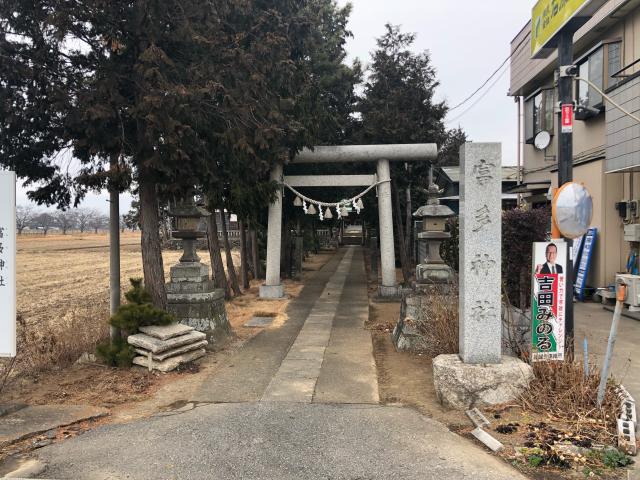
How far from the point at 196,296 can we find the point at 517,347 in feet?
16.6

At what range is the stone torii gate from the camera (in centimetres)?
1291

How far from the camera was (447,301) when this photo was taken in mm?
7098

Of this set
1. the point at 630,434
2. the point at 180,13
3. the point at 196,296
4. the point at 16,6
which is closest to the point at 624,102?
the point at 630,434

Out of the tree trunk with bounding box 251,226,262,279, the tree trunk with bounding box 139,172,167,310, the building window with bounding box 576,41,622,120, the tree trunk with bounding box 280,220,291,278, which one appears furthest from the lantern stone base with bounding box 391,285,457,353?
the tree trunk with bounding box 280,220,291,278

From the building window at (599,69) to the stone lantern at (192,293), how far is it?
29.4ft

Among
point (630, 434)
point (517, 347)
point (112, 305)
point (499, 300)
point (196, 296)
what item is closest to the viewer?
point (630, 434)

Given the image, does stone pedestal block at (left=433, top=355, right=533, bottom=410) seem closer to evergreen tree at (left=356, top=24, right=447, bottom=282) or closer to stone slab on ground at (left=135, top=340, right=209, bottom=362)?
stone slab on ground at (left=135, top=340, right=209, bottom=362)

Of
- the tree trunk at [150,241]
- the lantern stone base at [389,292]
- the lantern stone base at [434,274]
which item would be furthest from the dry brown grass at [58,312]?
the lantern stone base at [389,292]

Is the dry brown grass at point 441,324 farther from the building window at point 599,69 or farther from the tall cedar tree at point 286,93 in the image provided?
the building window at point 599,69

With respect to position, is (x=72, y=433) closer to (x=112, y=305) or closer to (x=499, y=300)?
(x=112, y=305)

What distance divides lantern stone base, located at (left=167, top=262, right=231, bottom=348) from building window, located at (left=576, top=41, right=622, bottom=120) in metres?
9.04

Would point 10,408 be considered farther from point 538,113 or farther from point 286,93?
point 538,113

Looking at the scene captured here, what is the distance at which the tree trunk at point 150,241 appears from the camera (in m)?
7.80

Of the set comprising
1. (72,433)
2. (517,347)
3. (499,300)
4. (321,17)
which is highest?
(321,17)
